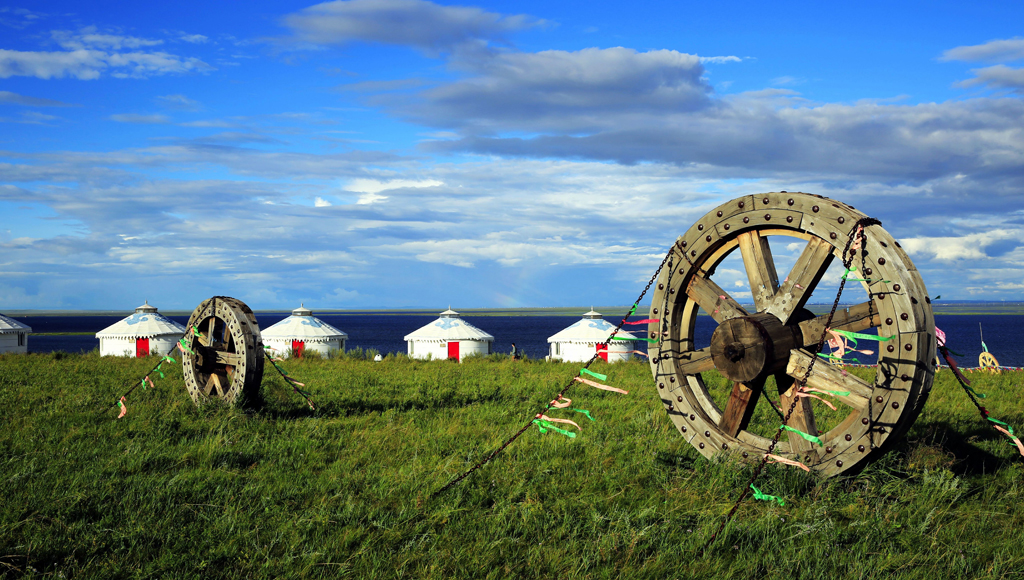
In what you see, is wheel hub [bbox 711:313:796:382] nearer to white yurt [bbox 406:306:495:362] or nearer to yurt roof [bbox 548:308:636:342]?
yurt roof [bbox 548:308:636:342]

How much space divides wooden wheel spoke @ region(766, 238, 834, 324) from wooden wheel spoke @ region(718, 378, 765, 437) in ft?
2.18

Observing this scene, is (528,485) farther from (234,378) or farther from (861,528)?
(234,378)

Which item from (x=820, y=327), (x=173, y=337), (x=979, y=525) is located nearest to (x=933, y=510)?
(x=979, y=525)

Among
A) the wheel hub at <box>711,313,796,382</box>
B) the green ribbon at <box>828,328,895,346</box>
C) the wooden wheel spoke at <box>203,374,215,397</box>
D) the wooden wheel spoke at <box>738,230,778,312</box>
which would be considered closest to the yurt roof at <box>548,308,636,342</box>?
the wooden wheel spoke at <box>203,374,215,397</box>

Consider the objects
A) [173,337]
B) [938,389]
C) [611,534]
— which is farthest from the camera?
[173,337]

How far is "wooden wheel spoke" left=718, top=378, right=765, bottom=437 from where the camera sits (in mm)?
5848

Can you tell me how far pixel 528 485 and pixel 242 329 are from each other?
19.8 feet

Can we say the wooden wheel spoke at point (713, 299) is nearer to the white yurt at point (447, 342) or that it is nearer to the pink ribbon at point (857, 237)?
the pink ribbon at point (857, 237)

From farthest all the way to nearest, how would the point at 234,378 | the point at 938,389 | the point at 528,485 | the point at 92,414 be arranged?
the point at 938,389, the point at 234,378, the point at 92,414, the point at 528,485

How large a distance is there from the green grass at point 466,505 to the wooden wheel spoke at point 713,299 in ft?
4.66

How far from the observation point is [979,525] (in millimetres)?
4781

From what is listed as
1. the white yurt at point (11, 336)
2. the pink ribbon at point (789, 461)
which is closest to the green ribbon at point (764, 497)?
the pink ribbon at point (789, 461)

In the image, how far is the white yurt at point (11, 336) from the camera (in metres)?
35.6

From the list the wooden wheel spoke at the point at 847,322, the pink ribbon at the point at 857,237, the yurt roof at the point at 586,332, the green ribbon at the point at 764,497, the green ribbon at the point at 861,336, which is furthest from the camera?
the yurt roof at the point at 586,332
